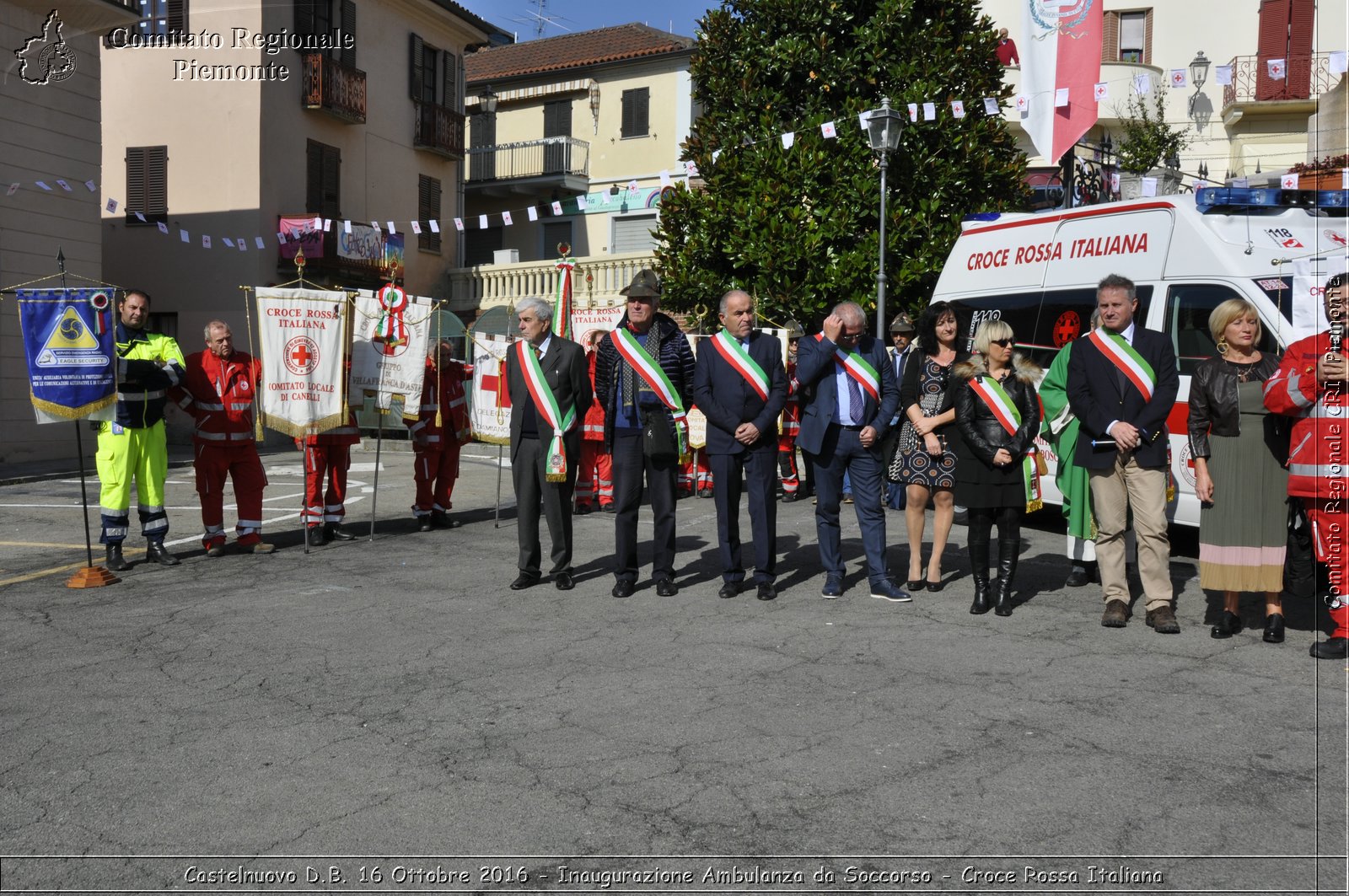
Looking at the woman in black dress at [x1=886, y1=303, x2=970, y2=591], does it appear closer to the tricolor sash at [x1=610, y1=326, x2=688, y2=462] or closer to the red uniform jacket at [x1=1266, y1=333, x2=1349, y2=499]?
the tricolor sash at [x1=610, y1=326, x2=688, y2=462]

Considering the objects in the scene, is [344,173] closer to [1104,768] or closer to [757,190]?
[757,190]

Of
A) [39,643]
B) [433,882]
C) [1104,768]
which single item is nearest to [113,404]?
[39,643]

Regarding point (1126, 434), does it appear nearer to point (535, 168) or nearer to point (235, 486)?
point (235, 486)

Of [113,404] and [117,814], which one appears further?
[113,404]

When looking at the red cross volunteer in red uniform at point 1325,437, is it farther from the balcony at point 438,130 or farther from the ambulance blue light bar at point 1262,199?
the balcony at point 438,130

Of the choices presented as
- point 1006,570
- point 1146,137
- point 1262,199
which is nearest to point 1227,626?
point 1006,570

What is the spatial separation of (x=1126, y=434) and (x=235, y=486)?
22.6 ft

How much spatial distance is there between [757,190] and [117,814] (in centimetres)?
1437

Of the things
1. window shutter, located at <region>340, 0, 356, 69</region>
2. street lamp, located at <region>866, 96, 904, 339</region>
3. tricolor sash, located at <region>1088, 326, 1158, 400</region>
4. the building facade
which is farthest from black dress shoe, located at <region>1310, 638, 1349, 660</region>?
window shutter, located at <region>340, 0, 356, 69</region>

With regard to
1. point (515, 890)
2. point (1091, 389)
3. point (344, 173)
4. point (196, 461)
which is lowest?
point (515, 890)

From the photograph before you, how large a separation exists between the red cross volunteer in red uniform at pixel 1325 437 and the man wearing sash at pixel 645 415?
3.61m

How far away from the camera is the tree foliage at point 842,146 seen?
17.0 metres

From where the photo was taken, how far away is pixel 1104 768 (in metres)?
4.64

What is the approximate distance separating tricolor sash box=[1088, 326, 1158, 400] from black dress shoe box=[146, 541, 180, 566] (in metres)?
6.99
